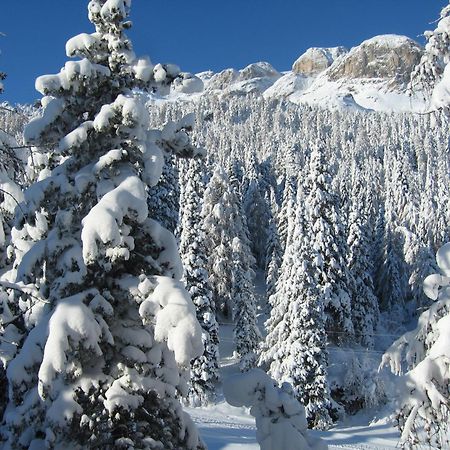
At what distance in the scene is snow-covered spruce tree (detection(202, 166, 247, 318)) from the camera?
45688 mm

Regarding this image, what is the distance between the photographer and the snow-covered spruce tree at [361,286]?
39781 millimetres

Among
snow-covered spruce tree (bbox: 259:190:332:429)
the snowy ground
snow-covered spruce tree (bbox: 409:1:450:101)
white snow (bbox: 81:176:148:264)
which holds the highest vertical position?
snow-covered spruce tree (bbox: 409:1:450:101)

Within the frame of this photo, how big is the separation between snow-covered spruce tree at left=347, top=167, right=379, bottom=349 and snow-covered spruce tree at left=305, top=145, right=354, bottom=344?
3.74 meters

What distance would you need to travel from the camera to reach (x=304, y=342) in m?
31.0

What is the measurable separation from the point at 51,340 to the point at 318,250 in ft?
96.6

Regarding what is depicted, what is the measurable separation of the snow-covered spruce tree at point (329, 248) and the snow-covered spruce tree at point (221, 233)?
10637 mm

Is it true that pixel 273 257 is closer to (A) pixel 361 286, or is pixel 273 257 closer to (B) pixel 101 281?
(A) pixel 361 286

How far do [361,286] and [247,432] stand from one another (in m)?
21.4

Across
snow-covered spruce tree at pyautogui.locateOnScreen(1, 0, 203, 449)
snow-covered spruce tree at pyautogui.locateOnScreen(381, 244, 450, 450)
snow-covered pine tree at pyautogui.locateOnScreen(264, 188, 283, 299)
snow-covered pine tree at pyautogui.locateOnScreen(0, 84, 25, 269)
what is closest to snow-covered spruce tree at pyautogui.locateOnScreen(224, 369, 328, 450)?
snow-covered spruce tree at pyautogui.locateOnScreen(1, 0, 203, 449)

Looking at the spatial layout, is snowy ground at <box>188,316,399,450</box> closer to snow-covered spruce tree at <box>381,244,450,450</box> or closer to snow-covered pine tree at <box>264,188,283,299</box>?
snow-covered spruce tree at <box>381,244,450,450</box>

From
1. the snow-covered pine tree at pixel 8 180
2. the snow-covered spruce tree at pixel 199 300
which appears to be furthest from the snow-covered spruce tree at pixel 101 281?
the snow-covered spruce tree at pixel 199 300

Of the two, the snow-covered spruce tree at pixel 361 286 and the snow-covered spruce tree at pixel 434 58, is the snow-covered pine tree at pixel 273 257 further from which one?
the snow-covered spruce tree at pixel 434 58

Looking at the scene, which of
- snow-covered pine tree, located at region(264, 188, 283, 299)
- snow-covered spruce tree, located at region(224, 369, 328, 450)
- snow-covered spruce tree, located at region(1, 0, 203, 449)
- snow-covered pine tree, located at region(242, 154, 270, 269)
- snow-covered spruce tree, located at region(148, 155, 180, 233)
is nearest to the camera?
snow-covered spruce tree, located at region(1, 0, 203, 449)

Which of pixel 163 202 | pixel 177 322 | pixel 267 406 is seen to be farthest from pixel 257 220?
pixel 177 322
